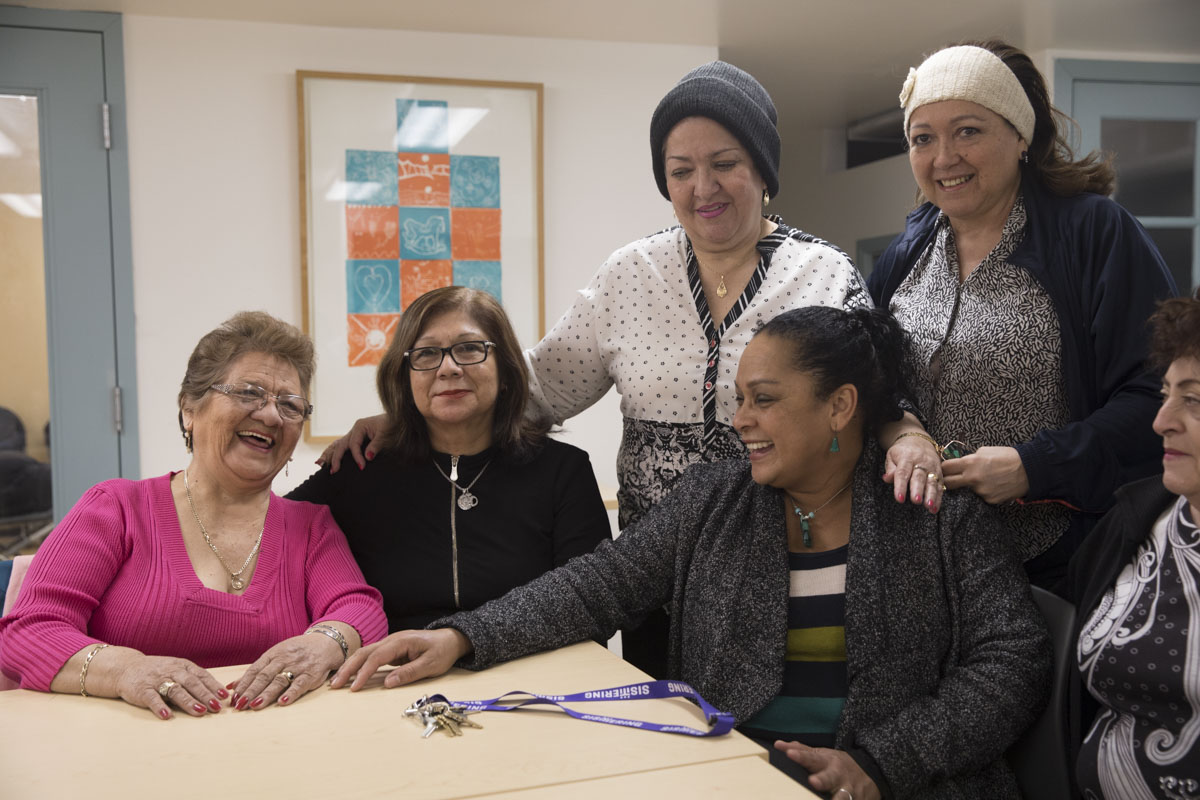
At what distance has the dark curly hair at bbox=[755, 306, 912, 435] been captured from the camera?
1.92 metres

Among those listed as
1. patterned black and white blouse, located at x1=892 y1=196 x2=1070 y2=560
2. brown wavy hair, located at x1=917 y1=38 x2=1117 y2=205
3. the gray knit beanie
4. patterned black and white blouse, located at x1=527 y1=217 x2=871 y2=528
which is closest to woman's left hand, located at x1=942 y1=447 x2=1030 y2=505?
patterned black and white blouse, located at x1=892 y1=196 x2=1070 y2=560

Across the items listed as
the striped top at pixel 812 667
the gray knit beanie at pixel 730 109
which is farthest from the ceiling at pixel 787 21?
the striped top at pixel 812 667

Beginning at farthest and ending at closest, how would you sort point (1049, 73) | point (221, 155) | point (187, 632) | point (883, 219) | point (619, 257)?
point (883, 219)
point (1049, 73)
point (221, 155)
point (619, 257)
point (187, 632)

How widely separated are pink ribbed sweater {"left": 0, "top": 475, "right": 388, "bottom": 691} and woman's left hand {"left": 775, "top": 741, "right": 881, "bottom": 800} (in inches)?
31.8

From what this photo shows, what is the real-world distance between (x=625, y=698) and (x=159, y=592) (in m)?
0.93

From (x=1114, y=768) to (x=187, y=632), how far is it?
1630mm

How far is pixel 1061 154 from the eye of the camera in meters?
2.05

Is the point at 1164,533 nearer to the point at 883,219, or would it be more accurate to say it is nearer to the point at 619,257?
the point at 619,257

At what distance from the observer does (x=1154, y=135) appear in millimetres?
4621

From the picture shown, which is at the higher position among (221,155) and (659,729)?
(221,155)

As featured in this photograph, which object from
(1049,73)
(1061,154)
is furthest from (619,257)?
(1049,73)

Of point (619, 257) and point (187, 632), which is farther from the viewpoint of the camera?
point (619, 257)

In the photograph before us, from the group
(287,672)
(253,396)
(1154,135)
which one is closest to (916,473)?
(287,672)

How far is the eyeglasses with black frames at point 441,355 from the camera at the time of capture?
2.23 metres
